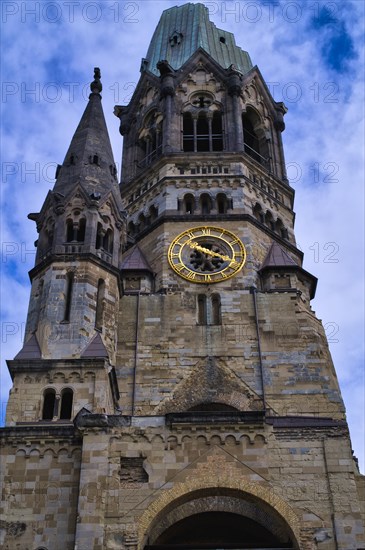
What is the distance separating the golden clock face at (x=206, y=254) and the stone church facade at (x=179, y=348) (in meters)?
0.07

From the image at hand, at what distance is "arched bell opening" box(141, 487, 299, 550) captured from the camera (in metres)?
22.7

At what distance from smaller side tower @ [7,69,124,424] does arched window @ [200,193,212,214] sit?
14.4ft

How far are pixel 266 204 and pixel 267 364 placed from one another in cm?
972

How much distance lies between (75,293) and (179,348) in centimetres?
489

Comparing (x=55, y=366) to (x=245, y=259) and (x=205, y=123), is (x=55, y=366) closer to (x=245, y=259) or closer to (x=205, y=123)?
(x=245, y=259)

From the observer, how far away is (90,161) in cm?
3412

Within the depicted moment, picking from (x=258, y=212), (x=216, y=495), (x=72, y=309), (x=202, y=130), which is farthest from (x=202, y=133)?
(x=216, y=495)

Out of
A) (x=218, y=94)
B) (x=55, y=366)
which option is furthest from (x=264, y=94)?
(x=55, y=366)

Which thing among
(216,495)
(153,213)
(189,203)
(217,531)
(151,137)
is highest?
(151,137)

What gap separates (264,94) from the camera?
44.7 m

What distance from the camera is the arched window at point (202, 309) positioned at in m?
32.9

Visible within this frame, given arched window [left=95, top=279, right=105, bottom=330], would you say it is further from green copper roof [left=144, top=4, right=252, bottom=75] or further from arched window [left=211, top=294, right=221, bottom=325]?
green copper roof [left=144, top=4, right=252, bottom=75]

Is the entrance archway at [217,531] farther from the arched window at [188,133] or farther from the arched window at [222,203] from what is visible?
the arched window at [188,133]

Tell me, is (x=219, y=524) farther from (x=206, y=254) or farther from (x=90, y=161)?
(x=90, y=161)
